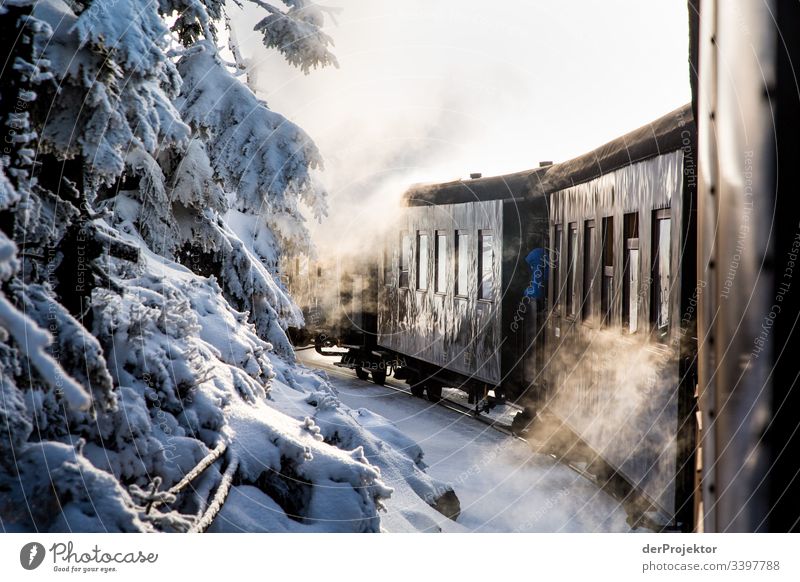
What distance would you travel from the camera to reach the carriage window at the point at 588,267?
910 centimetres

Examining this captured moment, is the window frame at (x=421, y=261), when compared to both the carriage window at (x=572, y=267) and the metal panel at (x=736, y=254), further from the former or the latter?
the metal panel at (x=736, y=254)

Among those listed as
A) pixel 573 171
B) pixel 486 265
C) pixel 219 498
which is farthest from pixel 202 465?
pixel 486 265

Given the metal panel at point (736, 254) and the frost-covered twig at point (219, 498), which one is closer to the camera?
the metal panel at point (736, 254)

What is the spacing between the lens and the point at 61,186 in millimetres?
3434

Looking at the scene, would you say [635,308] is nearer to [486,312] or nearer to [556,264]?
[556,264]

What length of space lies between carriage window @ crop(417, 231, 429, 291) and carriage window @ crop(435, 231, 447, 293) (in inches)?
21.2

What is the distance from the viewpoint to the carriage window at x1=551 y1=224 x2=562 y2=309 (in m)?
11.0

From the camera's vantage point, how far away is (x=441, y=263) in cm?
1456

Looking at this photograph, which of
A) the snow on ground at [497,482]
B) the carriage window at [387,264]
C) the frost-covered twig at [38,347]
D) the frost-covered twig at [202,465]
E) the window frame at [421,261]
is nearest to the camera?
the frost-covered twig at [38,347]

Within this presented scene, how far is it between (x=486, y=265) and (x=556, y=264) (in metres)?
1.91

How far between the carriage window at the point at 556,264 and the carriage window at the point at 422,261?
4.23 meters

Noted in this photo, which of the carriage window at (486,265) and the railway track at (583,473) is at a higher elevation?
the carriage window at (486,265)

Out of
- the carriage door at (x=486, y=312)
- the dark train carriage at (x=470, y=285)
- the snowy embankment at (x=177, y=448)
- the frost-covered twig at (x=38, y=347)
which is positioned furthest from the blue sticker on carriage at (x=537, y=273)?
the frost-covered twig at (x=38, y=347)

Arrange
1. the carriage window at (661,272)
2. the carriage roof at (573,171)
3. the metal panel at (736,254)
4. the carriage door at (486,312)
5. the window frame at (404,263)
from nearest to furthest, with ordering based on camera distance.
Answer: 1. the metal panel at (736,254)
2. the carriage roof at (573,171)
3. the carriage window at (661,272)
4. the carriage door at (486,312)
5. the window frame at (404,263)
